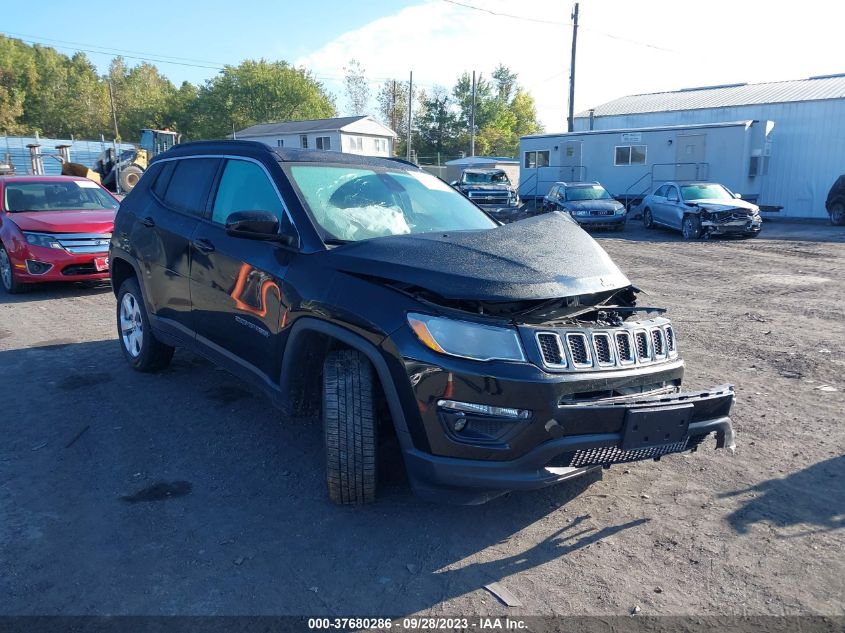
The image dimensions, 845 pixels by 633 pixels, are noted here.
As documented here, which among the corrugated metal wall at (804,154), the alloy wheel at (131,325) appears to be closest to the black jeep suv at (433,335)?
the alloy wheel at (131,325)

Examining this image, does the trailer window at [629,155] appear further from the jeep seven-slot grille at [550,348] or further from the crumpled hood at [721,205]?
the jeep seven-slot grille at [550,348]

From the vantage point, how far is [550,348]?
288 cm

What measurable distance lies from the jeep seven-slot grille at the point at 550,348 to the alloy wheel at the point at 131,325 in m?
3.91


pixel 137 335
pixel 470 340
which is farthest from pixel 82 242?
pixel 470 340

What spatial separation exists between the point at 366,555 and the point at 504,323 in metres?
1.26

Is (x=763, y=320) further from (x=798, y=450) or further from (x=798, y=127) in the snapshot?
(x=798, y=127)

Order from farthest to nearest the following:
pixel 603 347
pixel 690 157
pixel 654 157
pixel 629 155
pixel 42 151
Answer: pixel 42 151 < pixel 629 155 < pixel 654 157 < pixel 690 157 < pixel 603 347

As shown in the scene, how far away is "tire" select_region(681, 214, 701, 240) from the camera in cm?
1781

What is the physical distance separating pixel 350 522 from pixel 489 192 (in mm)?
20695

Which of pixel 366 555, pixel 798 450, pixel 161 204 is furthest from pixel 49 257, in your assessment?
pixel 798 450

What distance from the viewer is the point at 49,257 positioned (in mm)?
8938

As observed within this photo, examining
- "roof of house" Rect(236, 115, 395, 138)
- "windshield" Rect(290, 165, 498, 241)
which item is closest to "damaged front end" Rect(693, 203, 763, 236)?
"windshield" Rect(290, 165, 498, 241)

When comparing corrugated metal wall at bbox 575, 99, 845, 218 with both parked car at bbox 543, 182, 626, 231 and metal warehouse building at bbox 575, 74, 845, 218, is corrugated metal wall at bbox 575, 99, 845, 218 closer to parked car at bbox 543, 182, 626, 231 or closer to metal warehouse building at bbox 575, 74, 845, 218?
metal warehouse building at bbox 575, 74, 845, 218

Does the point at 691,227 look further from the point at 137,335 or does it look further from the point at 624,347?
the point at 624,347
